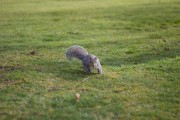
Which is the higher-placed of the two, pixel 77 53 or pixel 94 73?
pixel 77 53

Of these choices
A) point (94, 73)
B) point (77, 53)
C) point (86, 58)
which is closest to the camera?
point (86, 58)

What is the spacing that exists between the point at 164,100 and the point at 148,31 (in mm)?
12632

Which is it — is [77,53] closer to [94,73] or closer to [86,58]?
[86,58]

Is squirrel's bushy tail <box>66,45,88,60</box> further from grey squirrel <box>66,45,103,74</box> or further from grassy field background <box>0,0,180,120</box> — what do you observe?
grassy field background <box>0,0,180,120</box>

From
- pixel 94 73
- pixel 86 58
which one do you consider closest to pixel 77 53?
pixel 86 58

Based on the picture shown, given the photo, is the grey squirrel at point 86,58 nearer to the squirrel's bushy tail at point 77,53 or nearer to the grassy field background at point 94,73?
the squirrel's bushy tail at point 77,53

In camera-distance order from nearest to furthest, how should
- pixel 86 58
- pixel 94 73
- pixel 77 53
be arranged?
pixel 86 58
pixel 94 73
pixel 77 53

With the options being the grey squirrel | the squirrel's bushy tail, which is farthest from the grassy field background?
the squirrel's bushy tail

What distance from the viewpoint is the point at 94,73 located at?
11617 millimetres

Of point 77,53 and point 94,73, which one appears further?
point 77,53

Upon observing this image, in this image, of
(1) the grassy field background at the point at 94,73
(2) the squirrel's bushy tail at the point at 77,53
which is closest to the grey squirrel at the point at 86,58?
(2) the squirrel's bushy tail at the point at 77,53

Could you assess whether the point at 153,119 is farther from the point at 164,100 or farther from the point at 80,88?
the point at 80,88

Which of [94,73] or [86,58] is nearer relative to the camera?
[86,58]

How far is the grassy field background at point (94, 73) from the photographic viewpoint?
858cm
